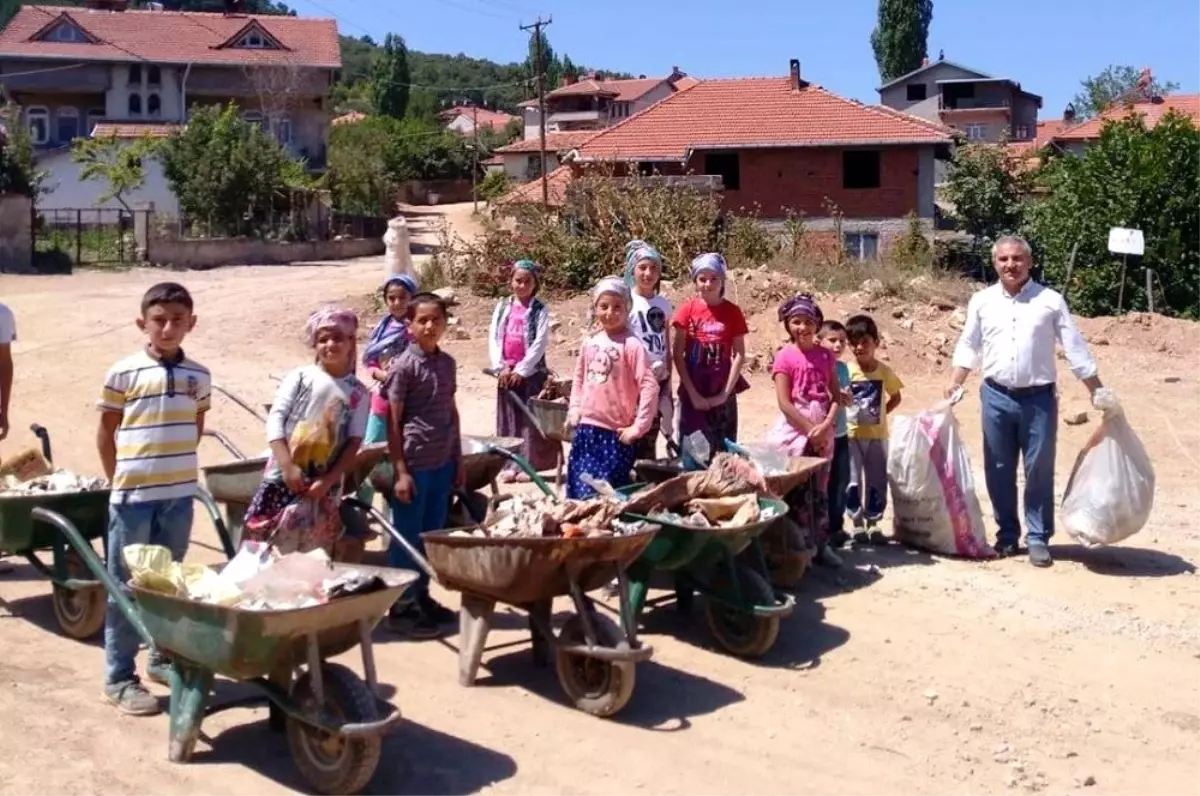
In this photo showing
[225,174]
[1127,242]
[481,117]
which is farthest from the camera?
[481,117]

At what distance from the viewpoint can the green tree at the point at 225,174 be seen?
105ft

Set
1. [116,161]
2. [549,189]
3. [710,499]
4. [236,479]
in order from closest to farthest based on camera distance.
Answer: [710,499], [236,479], [549,189], [116,161]

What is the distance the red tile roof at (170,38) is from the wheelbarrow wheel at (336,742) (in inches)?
1695

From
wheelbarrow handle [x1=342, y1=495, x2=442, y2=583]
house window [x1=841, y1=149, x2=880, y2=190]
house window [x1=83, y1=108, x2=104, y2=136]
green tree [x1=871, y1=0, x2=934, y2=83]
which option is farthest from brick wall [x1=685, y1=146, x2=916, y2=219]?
green tree [x1=871, y1=0, x2=934, y2=83]

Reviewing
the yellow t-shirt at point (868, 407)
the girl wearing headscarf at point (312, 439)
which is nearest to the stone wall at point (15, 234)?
the yellow t-shirt at point (868, 407)

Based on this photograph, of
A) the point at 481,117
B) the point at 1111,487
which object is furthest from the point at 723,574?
the point at 481,117

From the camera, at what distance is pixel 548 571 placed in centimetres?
521

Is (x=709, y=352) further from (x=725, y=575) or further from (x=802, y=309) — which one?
(x=725, y=575)

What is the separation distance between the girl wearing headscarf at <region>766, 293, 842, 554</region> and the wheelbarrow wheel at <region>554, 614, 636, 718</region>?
6.84 ft

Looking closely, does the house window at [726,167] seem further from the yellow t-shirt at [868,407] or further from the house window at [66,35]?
the yellow t-shirt at [868,407]

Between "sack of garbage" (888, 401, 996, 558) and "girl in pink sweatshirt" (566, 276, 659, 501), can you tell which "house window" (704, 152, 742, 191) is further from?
"girl in pink sweatshirt" (566, 276, 659, 501)

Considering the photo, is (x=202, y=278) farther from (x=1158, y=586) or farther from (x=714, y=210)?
(x=1158, y=586)

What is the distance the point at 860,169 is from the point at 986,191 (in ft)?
12.8

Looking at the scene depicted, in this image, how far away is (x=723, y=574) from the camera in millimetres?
6062
